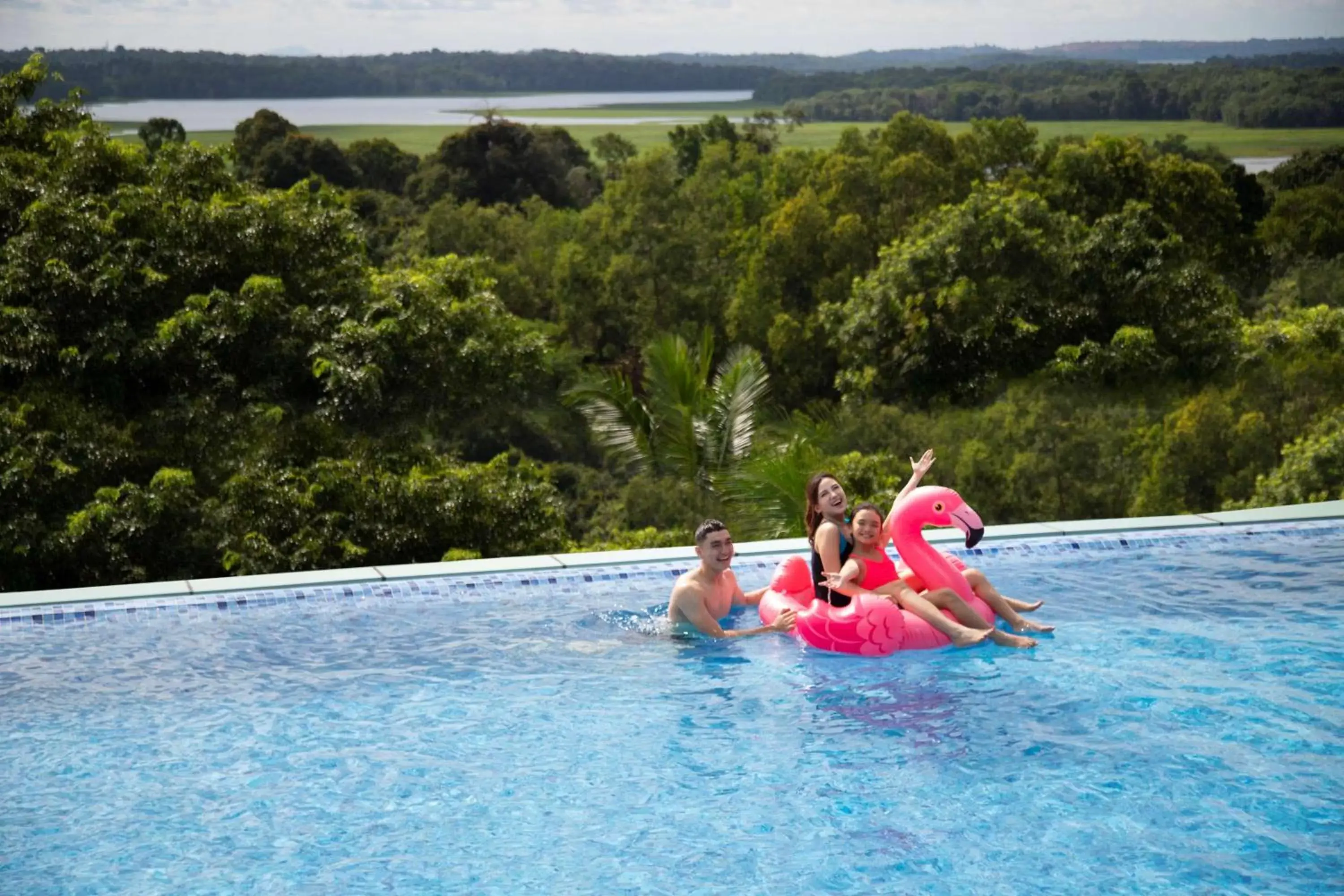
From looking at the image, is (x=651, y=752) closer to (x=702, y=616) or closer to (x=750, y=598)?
(x=702, y=616)

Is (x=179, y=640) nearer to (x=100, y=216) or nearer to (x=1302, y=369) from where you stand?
(x=100, y=216)

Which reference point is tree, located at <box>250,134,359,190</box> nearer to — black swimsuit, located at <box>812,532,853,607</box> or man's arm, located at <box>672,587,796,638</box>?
man's arm, located at <box>672,587,796,638</box>

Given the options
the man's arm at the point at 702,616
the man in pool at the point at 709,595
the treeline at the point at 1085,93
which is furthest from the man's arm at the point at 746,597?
the treeline at the point at 1085,93

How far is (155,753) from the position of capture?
5.92 meters

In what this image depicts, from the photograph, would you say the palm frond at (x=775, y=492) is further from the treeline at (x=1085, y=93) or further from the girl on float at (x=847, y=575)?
the treeline at (x=1085, y=93)

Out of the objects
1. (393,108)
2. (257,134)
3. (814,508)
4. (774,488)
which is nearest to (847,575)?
(814,508)

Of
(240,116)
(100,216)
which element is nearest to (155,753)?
(100,216)

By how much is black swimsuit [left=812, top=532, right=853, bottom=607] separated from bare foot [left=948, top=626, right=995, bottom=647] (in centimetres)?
55

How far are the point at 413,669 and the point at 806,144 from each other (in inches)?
1162

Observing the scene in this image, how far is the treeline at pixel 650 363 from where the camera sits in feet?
38.0

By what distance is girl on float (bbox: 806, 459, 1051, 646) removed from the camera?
267 inches

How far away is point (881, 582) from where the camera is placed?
23.0 ft

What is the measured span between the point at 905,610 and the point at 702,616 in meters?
1.00

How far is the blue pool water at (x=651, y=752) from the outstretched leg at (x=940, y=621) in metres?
0.15
